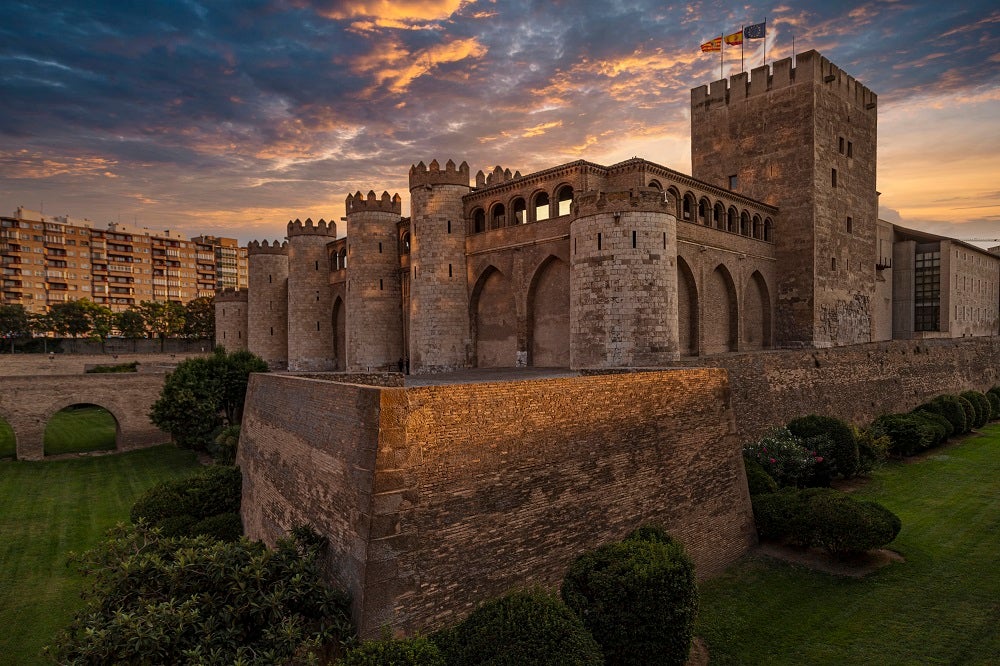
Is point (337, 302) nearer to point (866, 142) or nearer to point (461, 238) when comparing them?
point (461, 238)

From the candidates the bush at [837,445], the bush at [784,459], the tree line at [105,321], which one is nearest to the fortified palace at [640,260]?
the bush at [784,459]

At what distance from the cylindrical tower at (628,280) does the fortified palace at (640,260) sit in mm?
56

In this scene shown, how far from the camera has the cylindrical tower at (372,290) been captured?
32.7 meters

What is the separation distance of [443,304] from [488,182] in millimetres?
9380

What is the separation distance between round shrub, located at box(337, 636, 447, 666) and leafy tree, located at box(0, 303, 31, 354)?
66526 millimetres

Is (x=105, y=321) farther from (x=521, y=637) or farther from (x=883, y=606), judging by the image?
(x=883, y=606)

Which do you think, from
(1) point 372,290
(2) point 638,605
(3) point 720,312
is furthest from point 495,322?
(2) point 638,605

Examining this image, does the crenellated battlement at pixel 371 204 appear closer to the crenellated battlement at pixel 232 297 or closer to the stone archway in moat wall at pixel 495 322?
the stone archway in moat wall at pixel 495 322

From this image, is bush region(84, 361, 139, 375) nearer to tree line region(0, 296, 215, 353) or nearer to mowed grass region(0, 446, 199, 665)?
tree line region(0, 296, 215, 353)

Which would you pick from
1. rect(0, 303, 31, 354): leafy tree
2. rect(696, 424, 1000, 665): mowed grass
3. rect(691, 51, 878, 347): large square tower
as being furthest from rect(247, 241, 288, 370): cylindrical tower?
rect(696, 424, 1000, 665): mowed grass

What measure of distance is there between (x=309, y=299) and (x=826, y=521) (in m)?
33.4

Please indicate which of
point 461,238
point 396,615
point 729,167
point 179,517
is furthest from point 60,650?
point 729,167

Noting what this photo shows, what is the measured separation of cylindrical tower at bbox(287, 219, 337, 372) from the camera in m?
39.1

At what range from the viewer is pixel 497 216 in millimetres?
28594
